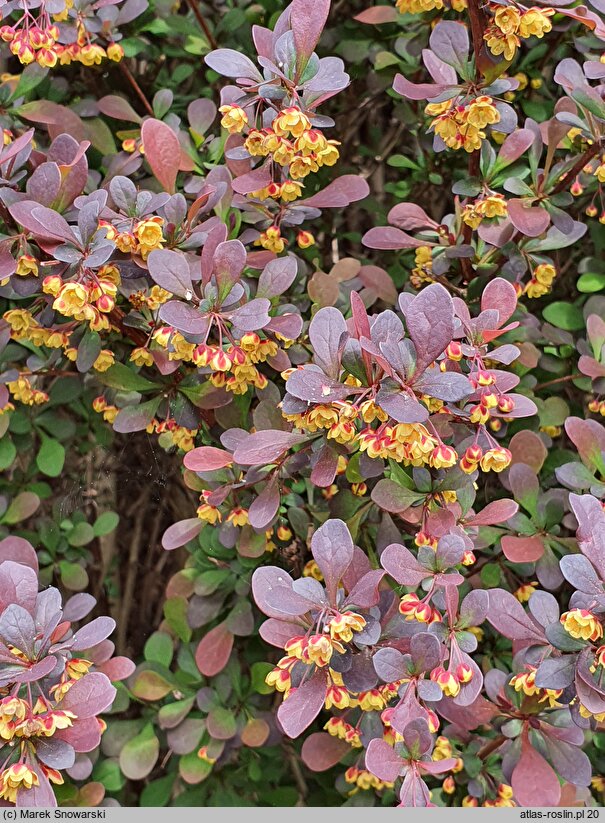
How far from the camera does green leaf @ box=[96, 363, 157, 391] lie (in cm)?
111

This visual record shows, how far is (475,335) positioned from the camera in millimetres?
885

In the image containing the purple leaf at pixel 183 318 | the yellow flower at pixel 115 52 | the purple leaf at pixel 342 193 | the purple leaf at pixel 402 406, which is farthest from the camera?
the yellow flower at pixel 115 52

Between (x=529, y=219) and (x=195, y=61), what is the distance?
75 cm

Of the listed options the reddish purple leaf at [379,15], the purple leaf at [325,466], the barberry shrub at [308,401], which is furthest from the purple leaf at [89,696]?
the reddish purple leaf at [379,15]

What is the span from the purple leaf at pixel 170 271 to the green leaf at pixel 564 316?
64 centimetres

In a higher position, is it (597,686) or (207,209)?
(207,209)

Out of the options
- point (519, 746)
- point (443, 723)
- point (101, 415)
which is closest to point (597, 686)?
point (519, 746)

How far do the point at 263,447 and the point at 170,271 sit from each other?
0.72 feet

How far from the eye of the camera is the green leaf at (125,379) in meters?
1.11

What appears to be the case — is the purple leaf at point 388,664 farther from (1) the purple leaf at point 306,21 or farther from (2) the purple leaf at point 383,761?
(1) the purple leaf at point 306,21

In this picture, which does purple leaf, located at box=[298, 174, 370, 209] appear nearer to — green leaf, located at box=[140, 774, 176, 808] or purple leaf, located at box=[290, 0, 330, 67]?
purple leaf, located at box=[290, 0, 330, 67]

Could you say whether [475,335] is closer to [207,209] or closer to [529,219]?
[529,219]

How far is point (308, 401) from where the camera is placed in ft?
2.60

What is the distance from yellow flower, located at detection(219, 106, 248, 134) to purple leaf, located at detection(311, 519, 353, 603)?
46 cm
